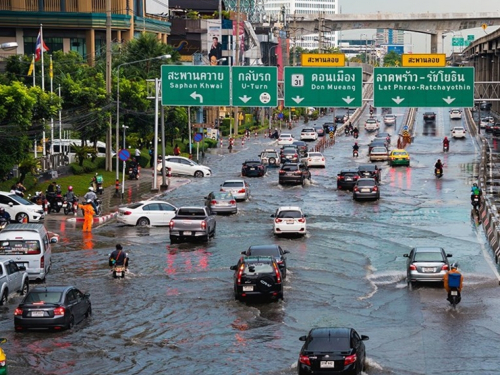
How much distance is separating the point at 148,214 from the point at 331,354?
30.4 m

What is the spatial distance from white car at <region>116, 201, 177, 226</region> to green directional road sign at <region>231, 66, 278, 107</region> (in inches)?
366

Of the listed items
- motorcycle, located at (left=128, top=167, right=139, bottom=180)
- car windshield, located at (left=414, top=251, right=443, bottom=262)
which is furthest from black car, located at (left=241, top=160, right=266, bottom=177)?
car windshield, located at (left=414, top=251, right=443, bottom=262)

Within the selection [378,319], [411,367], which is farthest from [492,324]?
[411,367]

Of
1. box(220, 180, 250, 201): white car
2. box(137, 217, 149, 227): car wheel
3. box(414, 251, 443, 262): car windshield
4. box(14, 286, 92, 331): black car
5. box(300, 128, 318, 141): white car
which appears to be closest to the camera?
box(14, 286, 92, 331): black car

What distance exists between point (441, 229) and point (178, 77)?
17.1 metres

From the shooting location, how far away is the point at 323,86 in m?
59.5

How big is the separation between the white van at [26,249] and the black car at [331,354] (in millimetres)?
15656

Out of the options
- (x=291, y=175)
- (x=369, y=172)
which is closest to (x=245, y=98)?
(x=291, y=175)

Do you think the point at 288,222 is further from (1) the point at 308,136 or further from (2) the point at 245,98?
(1) the point at 308,136

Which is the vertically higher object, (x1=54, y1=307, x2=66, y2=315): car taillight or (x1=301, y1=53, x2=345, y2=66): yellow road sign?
(x1=301, y1=53, x2=345, y2=66): yellow road sign

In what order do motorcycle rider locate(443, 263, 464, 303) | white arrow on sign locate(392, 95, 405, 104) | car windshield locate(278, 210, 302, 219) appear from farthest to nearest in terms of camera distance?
white arrow on sign locate(392, 95, 405, 104) → car windshield locate(278, 210, 302, 219) → motorcycle rider locate(443, 263, 464, 303)

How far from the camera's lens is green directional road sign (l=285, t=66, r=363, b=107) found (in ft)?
195

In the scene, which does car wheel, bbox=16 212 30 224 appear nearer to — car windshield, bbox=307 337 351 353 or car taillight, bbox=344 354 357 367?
car windshield, bbox=307 337 351 353

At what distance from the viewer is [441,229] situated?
51.9 metres
